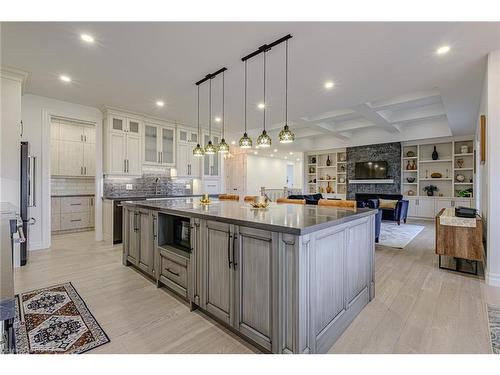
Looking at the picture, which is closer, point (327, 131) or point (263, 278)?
point (263, 278)

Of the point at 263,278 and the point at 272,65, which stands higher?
the point at 272,65

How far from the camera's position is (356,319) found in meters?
2.16

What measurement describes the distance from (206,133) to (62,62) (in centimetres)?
Answer: 393

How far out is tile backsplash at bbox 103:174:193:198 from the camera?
5.30 m

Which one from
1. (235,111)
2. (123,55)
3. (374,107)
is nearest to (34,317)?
(123,55)

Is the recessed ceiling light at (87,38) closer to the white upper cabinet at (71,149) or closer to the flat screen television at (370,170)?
the white upper cabinet at (71,149)

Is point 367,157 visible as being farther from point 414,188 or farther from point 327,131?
point 327,131

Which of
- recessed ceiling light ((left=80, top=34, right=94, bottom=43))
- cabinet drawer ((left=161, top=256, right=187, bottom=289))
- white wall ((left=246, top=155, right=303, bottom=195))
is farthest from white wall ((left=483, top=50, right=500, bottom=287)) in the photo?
white wall ((left=246, top=155, right=303, bottom=195))

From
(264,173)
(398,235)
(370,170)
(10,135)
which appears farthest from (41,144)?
(370,170)

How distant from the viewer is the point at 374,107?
5.31 meters

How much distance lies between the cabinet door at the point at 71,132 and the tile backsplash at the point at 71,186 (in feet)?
3.30

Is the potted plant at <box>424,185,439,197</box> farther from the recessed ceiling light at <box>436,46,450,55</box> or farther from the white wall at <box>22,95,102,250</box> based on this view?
the white wall at <box>22,95,102,250</box>

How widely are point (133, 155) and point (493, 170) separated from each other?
19.8ft
